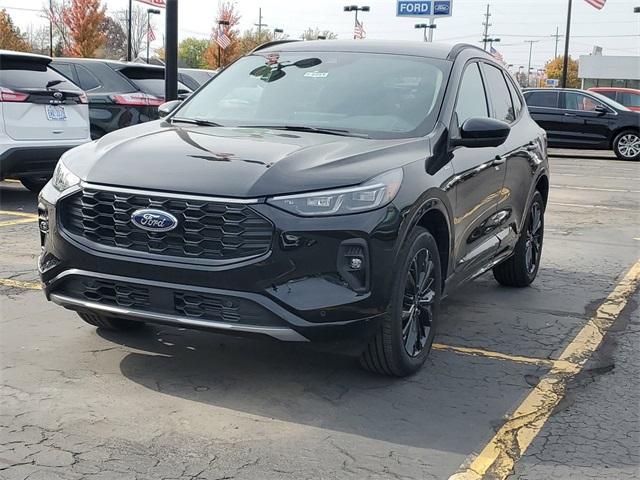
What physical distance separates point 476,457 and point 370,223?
3.64ft

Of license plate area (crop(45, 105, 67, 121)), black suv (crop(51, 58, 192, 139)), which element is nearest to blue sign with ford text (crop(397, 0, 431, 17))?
black suv (crop(51, 58, 192, 139))

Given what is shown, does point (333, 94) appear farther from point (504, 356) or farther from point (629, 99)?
point (629, 99)

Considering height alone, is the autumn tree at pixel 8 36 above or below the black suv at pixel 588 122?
above

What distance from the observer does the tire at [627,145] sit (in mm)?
19859

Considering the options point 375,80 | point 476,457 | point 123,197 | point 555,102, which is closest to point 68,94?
point 375,80

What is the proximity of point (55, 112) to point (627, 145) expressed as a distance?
49.0 ft

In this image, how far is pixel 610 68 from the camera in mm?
74062

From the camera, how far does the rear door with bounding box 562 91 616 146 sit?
19.9 meters

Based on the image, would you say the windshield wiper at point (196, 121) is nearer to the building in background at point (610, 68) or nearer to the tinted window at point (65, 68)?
the tinted window at point (65, 68)

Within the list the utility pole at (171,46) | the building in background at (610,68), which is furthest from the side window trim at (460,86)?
the building in background at (610,68)

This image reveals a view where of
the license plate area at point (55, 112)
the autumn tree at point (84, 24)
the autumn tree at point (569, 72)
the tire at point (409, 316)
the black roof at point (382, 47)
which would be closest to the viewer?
the tire at point (409, 316)

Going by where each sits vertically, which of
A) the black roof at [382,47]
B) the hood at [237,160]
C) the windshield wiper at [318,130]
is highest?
the black roof at [382,47]

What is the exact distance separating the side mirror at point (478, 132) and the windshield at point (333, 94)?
0.19m

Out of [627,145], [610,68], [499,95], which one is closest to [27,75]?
[499,95]
